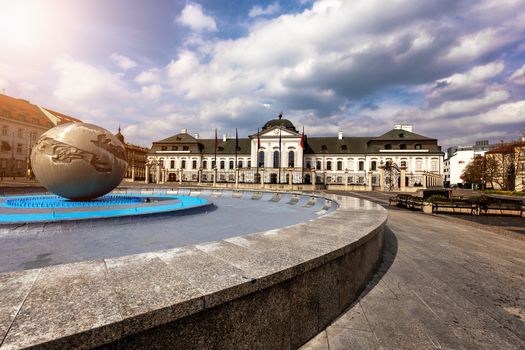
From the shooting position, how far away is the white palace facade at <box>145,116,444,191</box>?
54281mm

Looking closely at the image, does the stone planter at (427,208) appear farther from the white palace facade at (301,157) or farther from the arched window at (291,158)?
the arched window at (291,158)

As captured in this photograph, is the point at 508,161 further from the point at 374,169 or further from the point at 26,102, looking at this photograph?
the point at 26,102

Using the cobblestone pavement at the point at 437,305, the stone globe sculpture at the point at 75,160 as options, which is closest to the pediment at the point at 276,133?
the stone globe sculpture at the point at 75,160

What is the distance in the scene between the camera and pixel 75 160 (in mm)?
9055

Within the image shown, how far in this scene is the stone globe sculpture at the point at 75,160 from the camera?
9023 millimetres

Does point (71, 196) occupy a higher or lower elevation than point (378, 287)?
higher

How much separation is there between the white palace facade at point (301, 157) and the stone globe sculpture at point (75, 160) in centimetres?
3996

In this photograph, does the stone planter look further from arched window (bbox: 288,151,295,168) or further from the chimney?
the chimney

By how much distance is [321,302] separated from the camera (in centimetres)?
266

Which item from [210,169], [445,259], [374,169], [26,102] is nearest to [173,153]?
[210,169]

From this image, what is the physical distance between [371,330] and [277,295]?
1.24 m

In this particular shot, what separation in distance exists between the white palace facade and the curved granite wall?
47.1 meters

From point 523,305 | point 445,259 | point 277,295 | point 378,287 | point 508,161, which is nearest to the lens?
point 277,295

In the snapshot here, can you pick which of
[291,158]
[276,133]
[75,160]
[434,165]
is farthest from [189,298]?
[434,165]
